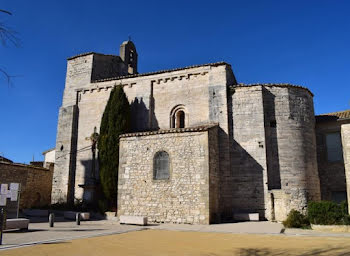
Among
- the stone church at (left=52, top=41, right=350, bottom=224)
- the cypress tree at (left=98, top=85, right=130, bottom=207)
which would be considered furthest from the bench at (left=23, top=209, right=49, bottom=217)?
the cypress tree at (left=98, top=85, right=130, bottom=207)

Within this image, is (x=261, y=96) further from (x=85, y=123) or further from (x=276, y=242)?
(x=85, y=123)

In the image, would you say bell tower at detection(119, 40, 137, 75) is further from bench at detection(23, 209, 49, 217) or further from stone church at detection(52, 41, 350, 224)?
bench at detection(23, 209, 49, 217)

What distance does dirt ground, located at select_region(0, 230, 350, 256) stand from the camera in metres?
7.72

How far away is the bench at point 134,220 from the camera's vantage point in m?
14.3

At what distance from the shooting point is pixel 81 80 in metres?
23.4

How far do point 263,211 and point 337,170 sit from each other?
19.0ft

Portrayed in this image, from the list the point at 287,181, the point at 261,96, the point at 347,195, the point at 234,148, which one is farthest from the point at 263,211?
the point at 261,96

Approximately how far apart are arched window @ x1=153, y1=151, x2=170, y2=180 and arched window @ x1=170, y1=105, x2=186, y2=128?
426 cm

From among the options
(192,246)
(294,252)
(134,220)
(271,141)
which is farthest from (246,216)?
(294,252)

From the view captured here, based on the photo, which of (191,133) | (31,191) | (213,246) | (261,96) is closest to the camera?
(213,246)

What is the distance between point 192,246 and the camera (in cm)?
877

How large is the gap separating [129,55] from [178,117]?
875cm

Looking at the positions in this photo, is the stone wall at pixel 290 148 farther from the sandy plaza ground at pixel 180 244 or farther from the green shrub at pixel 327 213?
the sandy plaza ground at pixel 180 244

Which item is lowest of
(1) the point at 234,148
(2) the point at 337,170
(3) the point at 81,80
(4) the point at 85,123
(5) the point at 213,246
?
(5) the point at 213,246
